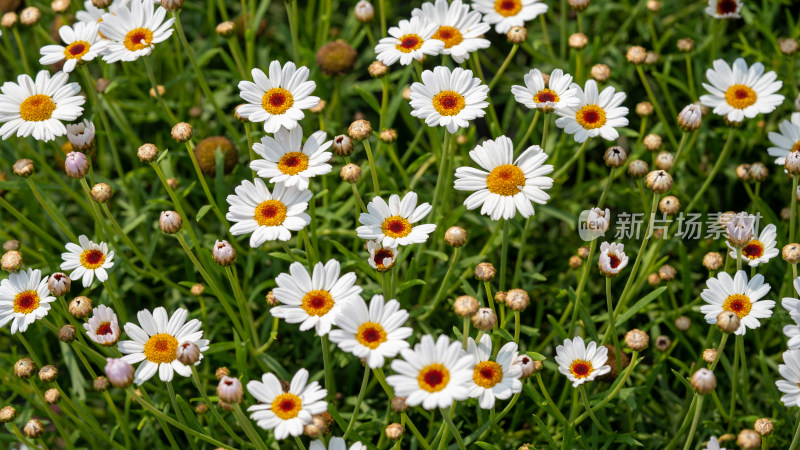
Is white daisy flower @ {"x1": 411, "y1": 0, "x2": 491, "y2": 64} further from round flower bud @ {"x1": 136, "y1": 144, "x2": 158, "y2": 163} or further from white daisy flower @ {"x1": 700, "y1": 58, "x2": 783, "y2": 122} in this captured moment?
round flower bud @ {"x1": 136, "y1": 144, "x2": 158, "y2": 163}

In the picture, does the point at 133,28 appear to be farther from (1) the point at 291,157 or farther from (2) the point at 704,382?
(2) the point at 704,382

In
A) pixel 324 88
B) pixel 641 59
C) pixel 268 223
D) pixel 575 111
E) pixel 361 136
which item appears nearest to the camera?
pixel 268 223

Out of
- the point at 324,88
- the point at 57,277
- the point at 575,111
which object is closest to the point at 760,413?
the point at 575,111

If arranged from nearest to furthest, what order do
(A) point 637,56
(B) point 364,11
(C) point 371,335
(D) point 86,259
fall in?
1. (C) point 371,335
2. (D) point 86,259
3. (A) point 637,56
4. (B) point 364,11

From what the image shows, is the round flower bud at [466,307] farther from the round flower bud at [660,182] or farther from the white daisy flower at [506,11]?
the white daisy flower at [506,11]

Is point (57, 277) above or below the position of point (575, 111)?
A: below

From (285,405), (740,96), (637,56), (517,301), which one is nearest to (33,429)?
(285,405)

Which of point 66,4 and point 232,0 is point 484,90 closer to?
point 66,4
